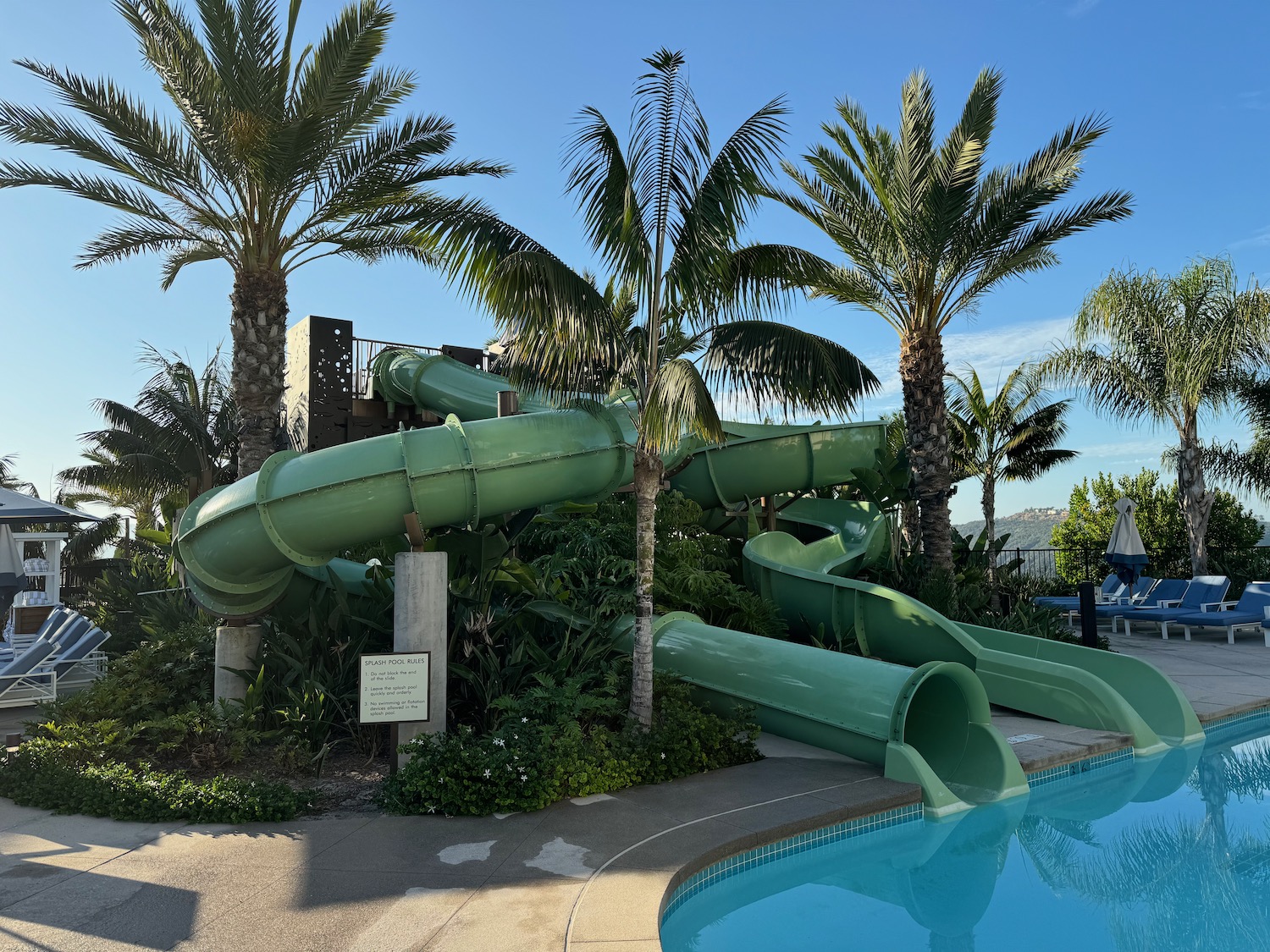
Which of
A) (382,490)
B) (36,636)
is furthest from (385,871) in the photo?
(36,636)

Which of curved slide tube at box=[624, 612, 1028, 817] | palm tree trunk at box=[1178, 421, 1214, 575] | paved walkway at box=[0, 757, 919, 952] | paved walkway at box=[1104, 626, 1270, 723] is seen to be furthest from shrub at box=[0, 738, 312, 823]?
palm tree trunk at box=[1178, 421, 1214, 575]

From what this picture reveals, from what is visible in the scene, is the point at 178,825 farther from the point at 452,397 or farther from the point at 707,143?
the point at 452,397

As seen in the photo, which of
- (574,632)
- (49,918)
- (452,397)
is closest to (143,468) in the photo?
(452,397)

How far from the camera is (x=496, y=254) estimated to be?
751 cm

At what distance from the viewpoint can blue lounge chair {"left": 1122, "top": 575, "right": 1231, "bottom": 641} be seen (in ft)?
54.7

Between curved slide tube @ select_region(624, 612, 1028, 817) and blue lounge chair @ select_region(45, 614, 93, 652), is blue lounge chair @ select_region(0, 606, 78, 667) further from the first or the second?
curved slide tube @ select_region(624, 612, 1028, 817)

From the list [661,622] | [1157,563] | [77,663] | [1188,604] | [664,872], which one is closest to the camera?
[664,872]

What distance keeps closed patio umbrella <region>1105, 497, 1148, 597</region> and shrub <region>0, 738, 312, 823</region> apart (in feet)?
55.8

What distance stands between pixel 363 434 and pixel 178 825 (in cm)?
1041

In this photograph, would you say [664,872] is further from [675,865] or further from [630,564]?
[630,564]

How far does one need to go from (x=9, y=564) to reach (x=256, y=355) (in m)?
4.78

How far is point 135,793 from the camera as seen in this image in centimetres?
632

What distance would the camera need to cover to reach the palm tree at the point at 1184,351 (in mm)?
18266

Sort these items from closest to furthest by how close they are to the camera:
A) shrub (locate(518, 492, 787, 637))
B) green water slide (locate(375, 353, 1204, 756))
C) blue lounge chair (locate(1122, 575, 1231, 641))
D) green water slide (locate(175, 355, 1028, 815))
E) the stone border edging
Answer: the stone border edging, green water slide (locate(175, 355, 1028, 815)), green water slide (locate(375, 353, 1204, 756)), shrub (locate(518, 492, 787, 637)), blue lounge chair (locate(1122, 575, 1231, 641))
